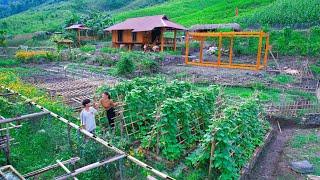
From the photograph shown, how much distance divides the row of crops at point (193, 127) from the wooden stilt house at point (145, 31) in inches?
819

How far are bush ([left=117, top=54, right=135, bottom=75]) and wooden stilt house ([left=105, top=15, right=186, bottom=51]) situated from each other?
34.9ft

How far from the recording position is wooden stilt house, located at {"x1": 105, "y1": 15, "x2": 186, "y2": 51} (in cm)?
3067

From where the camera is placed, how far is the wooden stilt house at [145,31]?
30.7 metres

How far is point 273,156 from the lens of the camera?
8.88m

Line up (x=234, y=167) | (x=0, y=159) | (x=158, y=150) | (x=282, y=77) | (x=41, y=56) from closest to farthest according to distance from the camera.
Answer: (x=234, y=167) < (x=0, y=159) < (x=158, y=150) < (x=282, y=77) < (x=41, y=56)

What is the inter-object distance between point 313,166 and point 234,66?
14.6m

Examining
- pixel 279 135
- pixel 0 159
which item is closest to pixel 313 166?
pixel 279 135

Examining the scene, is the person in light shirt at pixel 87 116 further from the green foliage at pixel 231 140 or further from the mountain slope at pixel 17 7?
the mountain slope at pixel 17 7

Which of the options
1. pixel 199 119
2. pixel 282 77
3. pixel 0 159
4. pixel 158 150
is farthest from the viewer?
pixel 282 77

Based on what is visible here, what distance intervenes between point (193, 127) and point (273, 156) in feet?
8.06

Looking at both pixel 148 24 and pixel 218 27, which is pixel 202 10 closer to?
pixel 218 27

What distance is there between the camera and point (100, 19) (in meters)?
46.8

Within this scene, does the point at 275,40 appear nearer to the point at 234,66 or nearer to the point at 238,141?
the point at 234,66

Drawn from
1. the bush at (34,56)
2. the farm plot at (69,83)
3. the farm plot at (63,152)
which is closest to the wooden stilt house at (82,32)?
the bush at (34,56)
